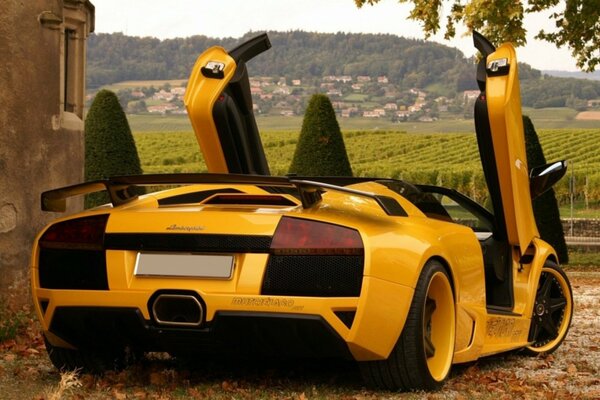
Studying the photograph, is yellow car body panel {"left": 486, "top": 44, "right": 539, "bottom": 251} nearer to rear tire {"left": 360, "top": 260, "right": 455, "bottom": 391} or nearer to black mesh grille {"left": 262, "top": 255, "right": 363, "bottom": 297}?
rear tire {"left": 360, "top": 260, "right": 455, "bottom": 391}

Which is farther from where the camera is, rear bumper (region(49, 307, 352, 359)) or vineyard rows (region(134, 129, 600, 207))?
vineyard rows (region(134, 129, 600, 207))

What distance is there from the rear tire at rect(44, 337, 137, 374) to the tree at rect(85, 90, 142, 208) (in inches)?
772

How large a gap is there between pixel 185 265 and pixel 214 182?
45 centimetres

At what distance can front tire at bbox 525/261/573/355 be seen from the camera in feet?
24.6

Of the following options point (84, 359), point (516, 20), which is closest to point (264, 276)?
point (84, 359)

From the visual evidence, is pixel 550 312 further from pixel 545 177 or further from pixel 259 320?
pixel 259 320

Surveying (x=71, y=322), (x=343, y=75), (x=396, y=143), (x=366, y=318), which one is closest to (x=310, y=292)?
(x=366, y=318)

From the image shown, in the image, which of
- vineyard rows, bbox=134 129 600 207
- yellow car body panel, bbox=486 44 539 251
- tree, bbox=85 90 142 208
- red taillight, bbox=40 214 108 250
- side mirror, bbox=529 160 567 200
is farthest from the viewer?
vineyard rows, bbox=134 129 600 207

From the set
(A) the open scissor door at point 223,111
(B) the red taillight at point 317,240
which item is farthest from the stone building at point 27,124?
(B) the red taillight at point 317,240

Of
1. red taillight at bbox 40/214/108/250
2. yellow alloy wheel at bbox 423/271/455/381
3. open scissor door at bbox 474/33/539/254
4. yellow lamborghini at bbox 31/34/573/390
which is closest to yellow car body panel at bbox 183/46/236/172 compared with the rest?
yellow lamborghini at bbox 31/34/573/390

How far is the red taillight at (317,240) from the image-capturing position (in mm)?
4922

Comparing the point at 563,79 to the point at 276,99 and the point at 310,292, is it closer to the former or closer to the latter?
the point at 276,99

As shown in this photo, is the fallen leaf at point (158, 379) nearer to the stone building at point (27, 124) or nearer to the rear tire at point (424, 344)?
the rear tire at point (424, 344)

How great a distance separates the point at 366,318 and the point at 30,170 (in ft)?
16.4
